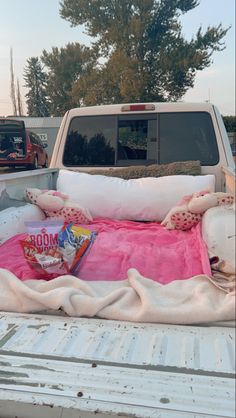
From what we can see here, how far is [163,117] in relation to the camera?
3.52 metres

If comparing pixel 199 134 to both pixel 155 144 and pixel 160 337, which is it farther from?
pixel 160 337

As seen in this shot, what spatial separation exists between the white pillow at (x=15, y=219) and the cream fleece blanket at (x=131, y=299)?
2.61ft

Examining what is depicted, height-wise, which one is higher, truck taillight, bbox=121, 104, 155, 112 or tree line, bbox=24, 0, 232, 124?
tree line, bbox=24, 0, 232, 124

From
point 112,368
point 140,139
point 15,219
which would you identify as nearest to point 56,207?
point 15,219

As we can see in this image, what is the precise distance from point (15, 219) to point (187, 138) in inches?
66.1

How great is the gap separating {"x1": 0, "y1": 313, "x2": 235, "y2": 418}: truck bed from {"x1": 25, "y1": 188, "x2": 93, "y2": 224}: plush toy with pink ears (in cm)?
166

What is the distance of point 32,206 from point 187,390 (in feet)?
7.14

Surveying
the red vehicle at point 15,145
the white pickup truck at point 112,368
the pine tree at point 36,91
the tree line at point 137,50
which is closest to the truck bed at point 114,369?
the white pickup truck at point 112,368

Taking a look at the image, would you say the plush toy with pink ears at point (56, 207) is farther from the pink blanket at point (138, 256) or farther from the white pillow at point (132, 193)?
the pink blanket at point (138, 256)

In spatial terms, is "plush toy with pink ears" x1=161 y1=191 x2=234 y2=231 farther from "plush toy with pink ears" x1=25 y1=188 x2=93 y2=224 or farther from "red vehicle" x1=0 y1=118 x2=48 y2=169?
"red vehicle" x1=0 y1=118 x2=48 y2=169

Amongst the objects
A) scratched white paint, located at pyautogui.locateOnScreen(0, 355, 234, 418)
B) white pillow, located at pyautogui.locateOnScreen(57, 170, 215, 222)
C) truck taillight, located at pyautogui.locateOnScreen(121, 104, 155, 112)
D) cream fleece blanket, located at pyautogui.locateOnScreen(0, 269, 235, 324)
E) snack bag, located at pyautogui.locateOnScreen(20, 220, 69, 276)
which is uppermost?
truck taillight, located at pyautogui.locateOnScreen(121, 104, 155, 112)

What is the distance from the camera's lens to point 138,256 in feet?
7.36

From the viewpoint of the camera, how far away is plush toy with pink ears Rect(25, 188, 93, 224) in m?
3.07

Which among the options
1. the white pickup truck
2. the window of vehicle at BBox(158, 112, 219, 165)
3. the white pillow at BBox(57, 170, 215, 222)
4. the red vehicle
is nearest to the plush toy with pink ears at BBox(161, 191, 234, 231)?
the white pillow at BBox(57, 170, 215, 222)
